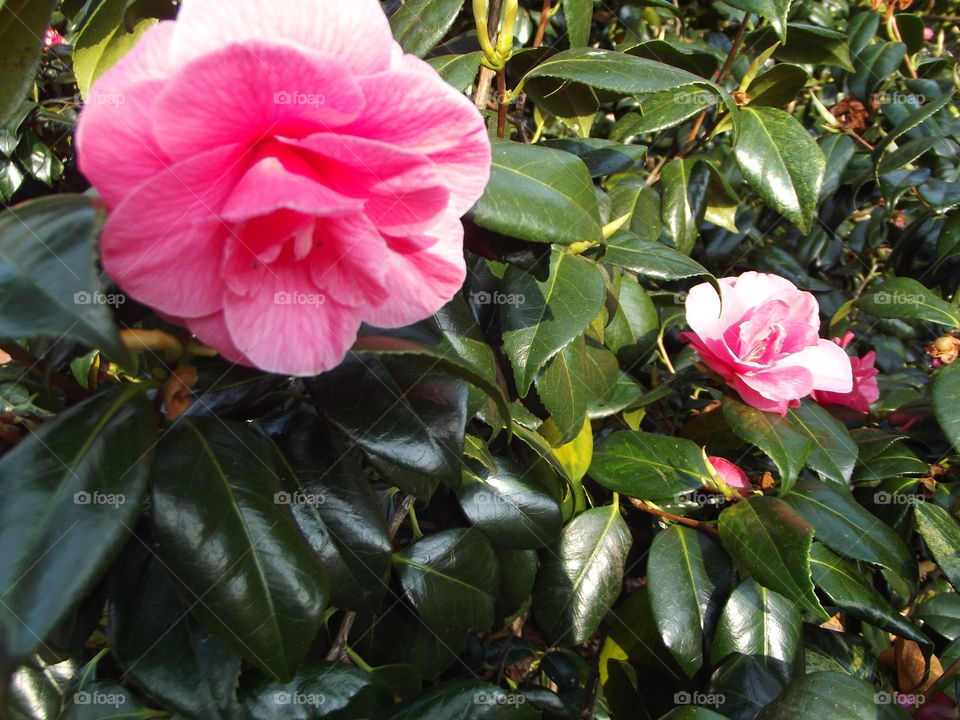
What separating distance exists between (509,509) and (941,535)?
0.75 meters

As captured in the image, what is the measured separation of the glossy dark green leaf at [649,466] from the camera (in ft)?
3.44

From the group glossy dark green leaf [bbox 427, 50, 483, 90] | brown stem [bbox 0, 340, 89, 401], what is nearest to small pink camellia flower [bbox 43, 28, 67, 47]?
glossy dark green leaf [bbox 427, 50, 483, 90]

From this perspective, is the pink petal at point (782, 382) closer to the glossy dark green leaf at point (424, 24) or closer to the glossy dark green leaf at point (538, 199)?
the glossy dark green leaf at point (538, 199)

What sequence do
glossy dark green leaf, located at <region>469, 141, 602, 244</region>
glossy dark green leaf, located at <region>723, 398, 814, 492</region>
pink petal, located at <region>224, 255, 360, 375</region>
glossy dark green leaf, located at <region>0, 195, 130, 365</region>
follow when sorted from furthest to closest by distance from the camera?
glossy dark green leaf, located at <region>723, 398, 814, 492</region>, glossy dark green leaf, located at <region>469, 141, 602, 244</region>, pink petal, located at <region>224, 255, 360, 375</region>, glossy dark green leaf, located at <region>0, 195, 130, 365</region>

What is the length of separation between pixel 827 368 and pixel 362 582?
0.79 meters

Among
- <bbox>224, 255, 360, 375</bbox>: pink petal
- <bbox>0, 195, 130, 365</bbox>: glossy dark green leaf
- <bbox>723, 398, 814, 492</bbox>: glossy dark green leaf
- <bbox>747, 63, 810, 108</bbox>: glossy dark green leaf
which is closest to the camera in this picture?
<bbox>0, 195, 130, 365</bbox>: glossy dark green leaf

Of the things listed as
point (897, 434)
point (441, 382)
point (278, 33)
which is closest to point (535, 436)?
point (441, 382)

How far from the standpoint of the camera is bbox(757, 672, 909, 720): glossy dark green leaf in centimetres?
76

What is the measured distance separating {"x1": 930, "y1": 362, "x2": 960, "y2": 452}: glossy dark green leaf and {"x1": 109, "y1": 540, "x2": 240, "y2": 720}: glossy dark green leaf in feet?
3.58

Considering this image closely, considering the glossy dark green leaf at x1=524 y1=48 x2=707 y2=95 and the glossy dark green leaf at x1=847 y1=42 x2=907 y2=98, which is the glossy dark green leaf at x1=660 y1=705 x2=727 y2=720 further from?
the glossy dark green leaf at x1=847 y1=42 x2=907 y2=98

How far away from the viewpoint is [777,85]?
4.28 ft

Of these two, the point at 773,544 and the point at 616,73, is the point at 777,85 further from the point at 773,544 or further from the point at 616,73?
the point at 773,544

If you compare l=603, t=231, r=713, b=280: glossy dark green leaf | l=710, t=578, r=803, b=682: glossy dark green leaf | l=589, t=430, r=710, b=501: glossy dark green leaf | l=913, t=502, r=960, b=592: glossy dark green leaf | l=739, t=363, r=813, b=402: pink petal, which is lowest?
l=913, t=502, r=960, b=592: glossy dark green leaf

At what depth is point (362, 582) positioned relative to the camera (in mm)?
707
